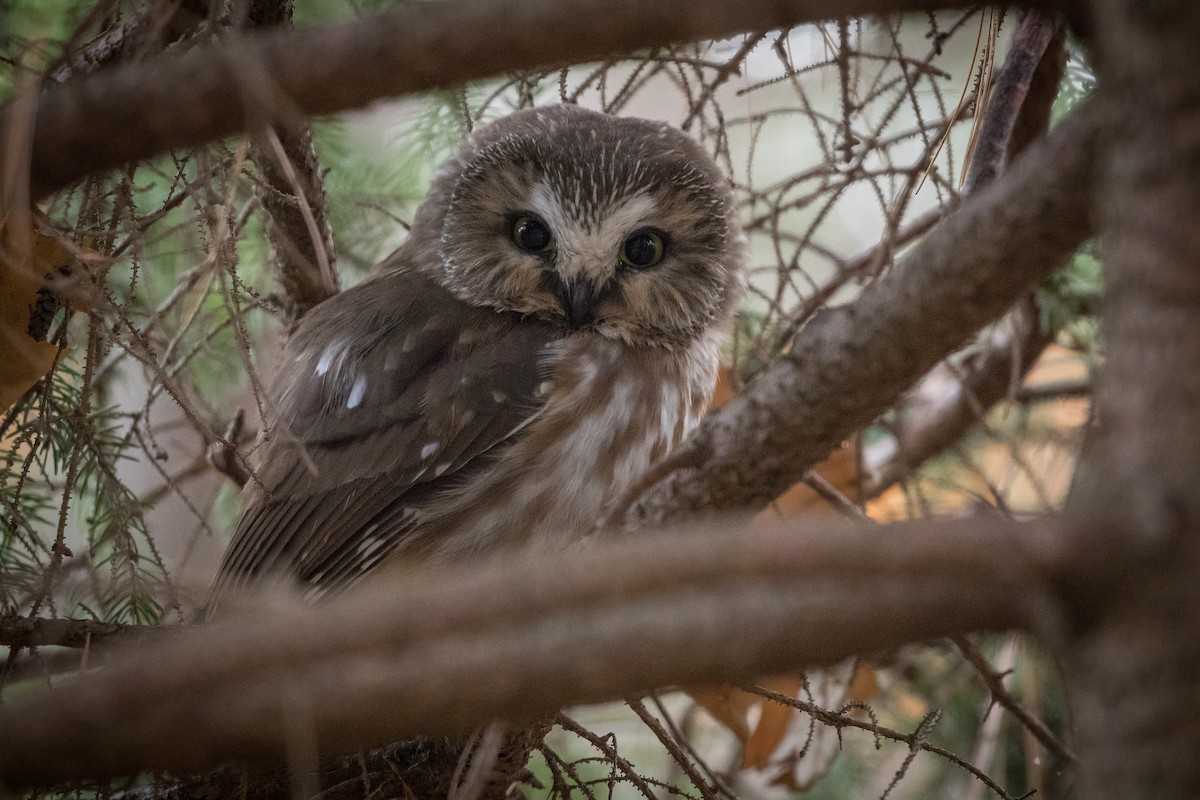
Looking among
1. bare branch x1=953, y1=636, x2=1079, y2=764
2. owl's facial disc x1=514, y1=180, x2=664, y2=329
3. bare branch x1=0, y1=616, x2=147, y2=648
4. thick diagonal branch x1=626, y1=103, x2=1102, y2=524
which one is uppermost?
owl's facial disc x1=514, y1=180, x2=664, y2=329

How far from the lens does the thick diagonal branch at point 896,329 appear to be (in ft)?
3.52

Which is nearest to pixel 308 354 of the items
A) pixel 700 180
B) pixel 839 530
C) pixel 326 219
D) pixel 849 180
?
pixel 326 219

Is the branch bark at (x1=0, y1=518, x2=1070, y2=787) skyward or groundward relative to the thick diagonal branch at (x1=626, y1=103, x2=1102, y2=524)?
groundward

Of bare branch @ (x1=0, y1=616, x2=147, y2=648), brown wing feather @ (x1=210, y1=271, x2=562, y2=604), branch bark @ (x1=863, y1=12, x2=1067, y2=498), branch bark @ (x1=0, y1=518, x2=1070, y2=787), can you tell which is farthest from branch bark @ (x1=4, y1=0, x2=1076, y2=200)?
brown wing feather @ (x1=210, y1=271, x2=562, y2=604)

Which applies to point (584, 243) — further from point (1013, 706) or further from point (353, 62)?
point (353, 62)

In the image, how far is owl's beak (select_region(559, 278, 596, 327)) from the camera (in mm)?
2918

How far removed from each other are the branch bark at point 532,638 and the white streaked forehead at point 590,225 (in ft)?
6.89

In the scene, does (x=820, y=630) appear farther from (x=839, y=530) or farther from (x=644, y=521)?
(x=644, y=521)

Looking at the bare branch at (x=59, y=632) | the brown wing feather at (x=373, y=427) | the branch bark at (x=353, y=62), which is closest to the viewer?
the branch bark at (x=353, y=62)

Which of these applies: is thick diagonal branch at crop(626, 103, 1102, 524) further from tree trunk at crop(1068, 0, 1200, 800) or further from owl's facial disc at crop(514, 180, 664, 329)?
owl's facial disc at crop(514, 180, 664, 329)

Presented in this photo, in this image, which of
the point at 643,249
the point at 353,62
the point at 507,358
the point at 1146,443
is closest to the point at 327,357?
the point at 507,358

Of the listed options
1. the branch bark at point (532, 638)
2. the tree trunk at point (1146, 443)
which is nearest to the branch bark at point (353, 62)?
the tree trunk at point (1146, 443)

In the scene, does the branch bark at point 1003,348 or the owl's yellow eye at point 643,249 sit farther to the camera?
the owl's yellow eye at point 643,249

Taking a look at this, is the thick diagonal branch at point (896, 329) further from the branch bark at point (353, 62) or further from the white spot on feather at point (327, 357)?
the white spot on feather at point (327, 357)
